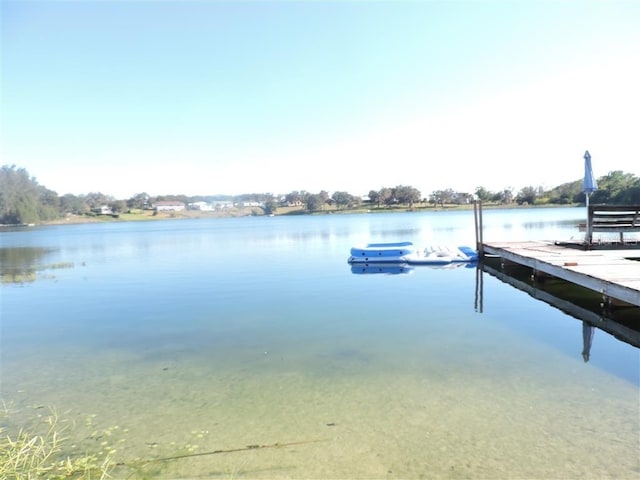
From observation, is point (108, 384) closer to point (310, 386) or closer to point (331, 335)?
point (310, 386)

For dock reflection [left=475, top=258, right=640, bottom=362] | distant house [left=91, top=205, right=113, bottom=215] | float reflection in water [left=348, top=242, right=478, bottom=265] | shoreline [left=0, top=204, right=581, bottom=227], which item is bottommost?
dock reflection [left=475, top=258, right=640, bottom=362]

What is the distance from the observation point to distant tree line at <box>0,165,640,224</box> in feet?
305

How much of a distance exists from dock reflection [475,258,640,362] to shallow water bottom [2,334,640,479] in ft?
7.07

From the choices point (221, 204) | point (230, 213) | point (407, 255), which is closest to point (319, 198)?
point (230, 213)

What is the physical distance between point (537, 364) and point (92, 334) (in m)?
10.0

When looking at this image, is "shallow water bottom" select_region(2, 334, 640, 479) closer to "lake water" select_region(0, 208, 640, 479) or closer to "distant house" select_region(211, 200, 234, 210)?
"lake water" select_region(0, 208, 640, 479)

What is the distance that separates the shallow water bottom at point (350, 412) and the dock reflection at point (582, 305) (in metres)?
2.16

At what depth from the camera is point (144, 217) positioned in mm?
138375

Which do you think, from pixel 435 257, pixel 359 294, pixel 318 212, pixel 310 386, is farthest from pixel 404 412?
pixel 318 212

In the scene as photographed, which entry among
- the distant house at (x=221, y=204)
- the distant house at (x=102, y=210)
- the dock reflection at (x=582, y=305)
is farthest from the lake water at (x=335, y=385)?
the distant house at (x=221, y=204)

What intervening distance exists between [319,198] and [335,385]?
143482mm

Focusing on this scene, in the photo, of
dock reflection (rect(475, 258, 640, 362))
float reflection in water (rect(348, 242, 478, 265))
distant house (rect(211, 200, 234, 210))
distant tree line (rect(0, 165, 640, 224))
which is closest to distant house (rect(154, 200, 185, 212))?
distant tree line (rect(0, 165, 640, 224))

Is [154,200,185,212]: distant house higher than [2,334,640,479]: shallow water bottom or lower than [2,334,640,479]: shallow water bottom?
higher

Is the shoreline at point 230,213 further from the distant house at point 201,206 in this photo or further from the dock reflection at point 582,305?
the dock reflection at point 582,305
